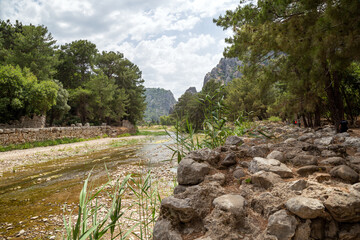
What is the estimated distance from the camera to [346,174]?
184 centimetres

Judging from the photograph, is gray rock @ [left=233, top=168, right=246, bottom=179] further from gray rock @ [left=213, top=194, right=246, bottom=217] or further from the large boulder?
the large boulder

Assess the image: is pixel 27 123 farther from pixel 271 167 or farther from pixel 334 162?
pixel 334 162

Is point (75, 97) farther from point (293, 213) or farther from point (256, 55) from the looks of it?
point (293, 213)

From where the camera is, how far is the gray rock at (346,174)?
182 cm

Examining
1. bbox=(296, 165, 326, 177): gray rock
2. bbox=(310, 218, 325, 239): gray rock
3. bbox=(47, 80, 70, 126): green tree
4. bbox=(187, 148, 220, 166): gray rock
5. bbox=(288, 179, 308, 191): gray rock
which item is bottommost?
bbox=(310, 218, 325, 239): gray rock

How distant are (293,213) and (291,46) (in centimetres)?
382

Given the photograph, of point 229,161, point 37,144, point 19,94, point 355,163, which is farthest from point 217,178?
point 19,94

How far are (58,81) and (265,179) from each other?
88.2 ft

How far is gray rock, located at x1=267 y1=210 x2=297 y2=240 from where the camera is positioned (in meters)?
1.38

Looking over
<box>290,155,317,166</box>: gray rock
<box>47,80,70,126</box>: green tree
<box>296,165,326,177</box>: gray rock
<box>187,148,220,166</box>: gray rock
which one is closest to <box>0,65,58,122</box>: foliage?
<box>47,80,70,126</box>: green tree

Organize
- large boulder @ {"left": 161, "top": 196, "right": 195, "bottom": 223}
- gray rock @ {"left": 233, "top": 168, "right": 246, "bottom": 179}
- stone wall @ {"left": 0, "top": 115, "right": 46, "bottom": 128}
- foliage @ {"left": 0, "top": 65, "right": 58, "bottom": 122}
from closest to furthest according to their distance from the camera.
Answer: large boulder @ {"left": 161, "top": 196, "right": 195, "bottom": 223}, gray rock @ {"left": 233, "top": 168, "right": 246, "bottom": 179}, foliage @ {"left": 0, "top": 65, "right": 58, "bottom": 122}, stone wall @ {"left": 0, "top": 115, "right": 46, "bottom": 128}

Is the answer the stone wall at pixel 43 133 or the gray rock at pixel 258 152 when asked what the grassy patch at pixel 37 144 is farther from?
the gray rock at pixel 258 152

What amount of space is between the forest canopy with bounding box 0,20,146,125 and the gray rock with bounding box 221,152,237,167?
56.7 ft

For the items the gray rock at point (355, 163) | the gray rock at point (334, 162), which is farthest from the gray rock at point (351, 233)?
the gray rock at point (334, 162)
